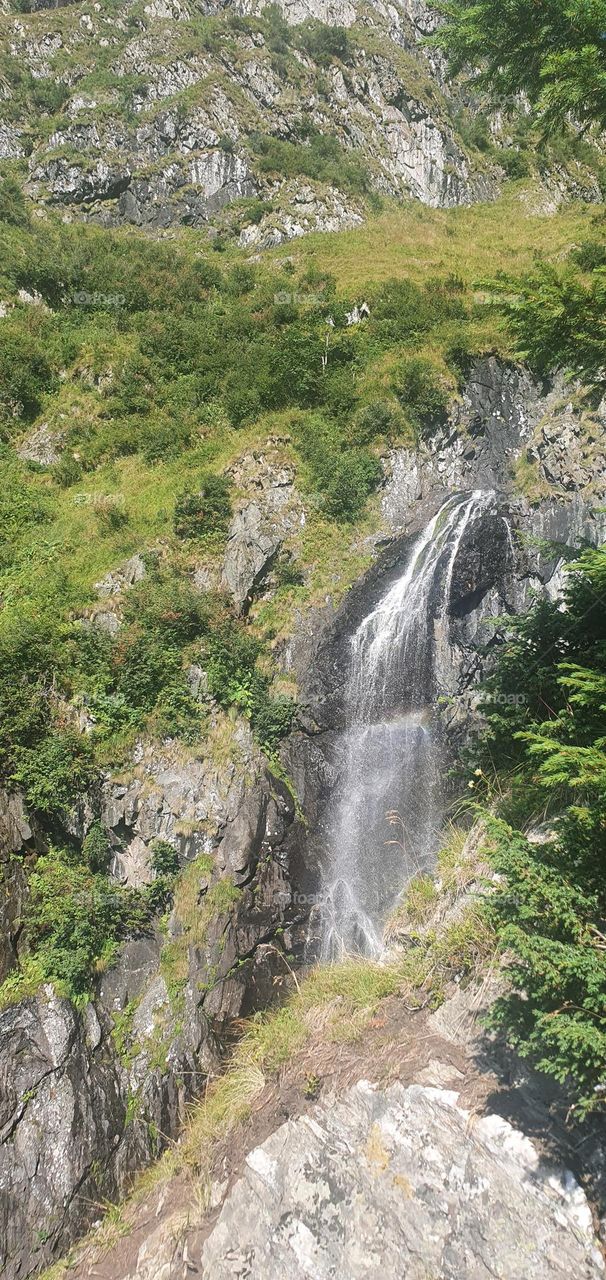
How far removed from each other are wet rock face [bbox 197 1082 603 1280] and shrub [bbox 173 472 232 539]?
10846 millimetres

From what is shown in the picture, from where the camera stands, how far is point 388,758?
35.3 ft

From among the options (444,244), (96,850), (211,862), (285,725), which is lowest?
(96,850)

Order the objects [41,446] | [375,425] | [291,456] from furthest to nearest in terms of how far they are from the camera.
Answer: [41,446] → [375,425] → [291,456]

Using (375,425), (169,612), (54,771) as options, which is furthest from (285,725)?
(375,425)

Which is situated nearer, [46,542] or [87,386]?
[46,542]

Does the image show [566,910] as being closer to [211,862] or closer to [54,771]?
[211,862]

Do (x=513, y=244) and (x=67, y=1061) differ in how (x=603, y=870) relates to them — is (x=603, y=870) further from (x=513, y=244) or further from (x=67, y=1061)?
(x=513, y=244)

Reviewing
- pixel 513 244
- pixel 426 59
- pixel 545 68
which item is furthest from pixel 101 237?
pixel 426 59

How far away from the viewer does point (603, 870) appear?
3.89 metres

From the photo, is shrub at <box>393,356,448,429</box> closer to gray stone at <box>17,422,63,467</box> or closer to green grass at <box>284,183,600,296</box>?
green grass at <box>284,183,600,296</box>

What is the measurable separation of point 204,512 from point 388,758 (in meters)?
6.93

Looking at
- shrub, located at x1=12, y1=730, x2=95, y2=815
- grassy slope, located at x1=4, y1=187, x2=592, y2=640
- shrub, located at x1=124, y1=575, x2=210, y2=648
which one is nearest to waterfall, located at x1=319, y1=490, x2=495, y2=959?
grassy slope, located at x1=4, y1=187, x2=592, y2=640

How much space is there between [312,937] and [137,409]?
14622mm

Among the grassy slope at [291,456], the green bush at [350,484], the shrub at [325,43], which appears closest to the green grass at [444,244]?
the grassy slope at [291,456]
